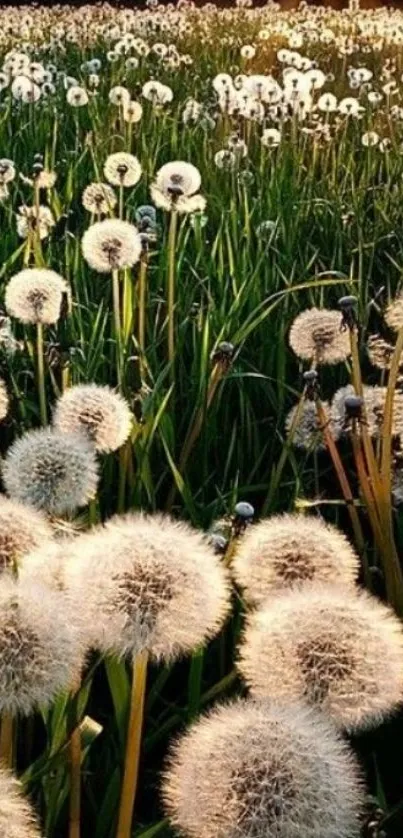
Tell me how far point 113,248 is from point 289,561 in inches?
49.3

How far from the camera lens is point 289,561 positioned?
52.1 inches

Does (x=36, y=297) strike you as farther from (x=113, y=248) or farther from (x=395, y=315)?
(x=395, y=315)

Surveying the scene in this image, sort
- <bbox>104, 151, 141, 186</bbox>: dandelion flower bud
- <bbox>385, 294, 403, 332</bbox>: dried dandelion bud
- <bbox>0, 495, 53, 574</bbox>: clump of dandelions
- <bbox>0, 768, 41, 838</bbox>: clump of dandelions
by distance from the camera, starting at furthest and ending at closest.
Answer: <bbox>104, 151, 141, 186</bbox>: dandelion flower bud
<bbox>385, 294, 403, 332</bbox>: dried dandelion bud
<bbox>0, 495, 53, 574</bbox>: clump of dandelions
<bbox>0, 768, 41, 838</bbox>: clump of dandelions

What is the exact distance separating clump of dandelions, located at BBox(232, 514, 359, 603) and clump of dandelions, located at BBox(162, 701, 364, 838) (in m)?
0.32

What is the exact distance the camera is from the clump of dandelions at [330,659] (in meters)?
1.05

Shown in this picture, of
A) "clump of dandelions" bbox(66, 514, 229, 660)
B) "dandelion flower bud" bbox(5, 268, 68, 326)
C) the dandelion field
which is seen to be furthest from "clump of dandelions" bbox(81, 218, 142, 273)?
"clump of dandelions" bbox(66, 514, 229, 660)

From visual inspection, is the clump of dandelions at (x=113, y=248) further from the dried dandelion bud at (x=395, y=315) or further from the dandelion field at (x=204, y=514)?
the dried dandelion bud at (x=395, y=315)

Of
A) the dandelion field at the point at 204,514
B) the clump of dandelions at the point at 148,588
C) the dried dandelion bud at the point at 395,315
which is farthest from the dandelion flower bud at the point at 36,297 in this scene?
the clump of dandelions at the point at 148,588

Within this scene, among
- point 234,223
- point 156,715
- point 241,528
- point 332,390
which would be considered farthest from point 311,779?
point 234,223

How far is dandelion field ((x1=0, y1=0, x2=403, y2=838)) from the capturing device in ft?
3.35

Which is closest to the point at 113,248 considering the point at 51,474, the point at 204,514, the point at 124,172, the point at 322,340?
the point at 322,340

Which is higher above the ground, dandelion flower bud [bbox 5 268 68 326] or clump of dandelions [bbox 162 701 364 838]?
dandelion flower bud [bbox 5 268 68 326]

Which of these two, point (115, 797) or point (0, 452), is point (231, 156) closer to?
point (0, 452)

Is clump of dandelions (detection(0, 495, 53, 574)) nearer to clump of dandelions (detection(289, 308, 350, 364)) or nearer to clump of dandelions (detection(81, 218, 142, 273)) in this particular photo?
clump of dandelions (detection(289, 308, 350, 364))
